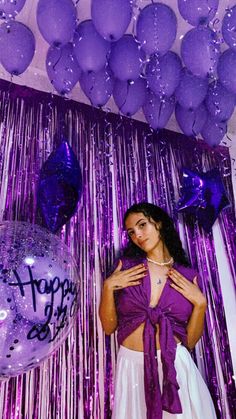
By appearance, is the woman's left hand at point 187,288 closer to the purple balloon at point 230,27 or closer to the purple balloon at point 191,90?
the purple balloon at point 191,90

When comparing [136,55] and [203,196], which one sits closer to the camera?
[136,55]

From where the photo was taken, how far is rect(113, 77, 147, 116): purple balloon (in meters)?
2.16

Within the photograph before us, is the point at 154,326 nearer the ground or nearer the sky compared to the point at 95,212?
nearer the ground

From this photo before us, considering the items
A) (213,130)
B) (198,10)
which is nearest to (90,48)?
(198,10)

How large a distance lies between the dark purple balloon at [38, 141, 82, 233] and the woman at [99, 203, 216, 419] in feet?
1.09

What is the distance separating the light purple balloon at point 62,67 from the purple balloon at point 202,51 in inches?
21.2

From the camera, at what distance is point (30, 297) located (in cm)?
138

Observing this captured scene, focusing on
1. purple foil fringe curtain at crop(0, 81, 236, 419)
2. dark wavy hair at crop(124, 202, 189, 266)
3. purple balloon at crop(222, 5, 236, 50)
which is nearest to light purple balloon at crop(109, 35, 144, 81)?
purple balloon at crop(222, 5, 236, 50)

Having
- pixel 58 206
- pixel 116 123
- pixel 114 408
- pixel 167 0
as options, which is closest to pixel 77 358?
pixel 114 408

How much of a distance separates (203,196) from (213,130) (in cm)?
38

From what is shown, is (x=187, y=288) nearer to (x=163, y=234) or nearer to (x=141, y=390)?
(x=163, y=234)

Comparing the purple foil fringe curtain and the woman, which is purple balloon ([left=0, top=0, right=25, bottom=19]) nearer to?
the purple foil fringe curtain

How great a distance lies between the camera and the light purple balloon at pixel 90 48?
1919 mm

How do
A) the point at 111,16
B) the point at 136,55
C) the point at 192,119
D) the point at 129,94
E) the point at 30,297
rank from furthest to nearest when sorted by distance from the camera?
the point at 192,119
the point at 129,94
the point at 136,55
the point at 111,16
the point at 30,297
